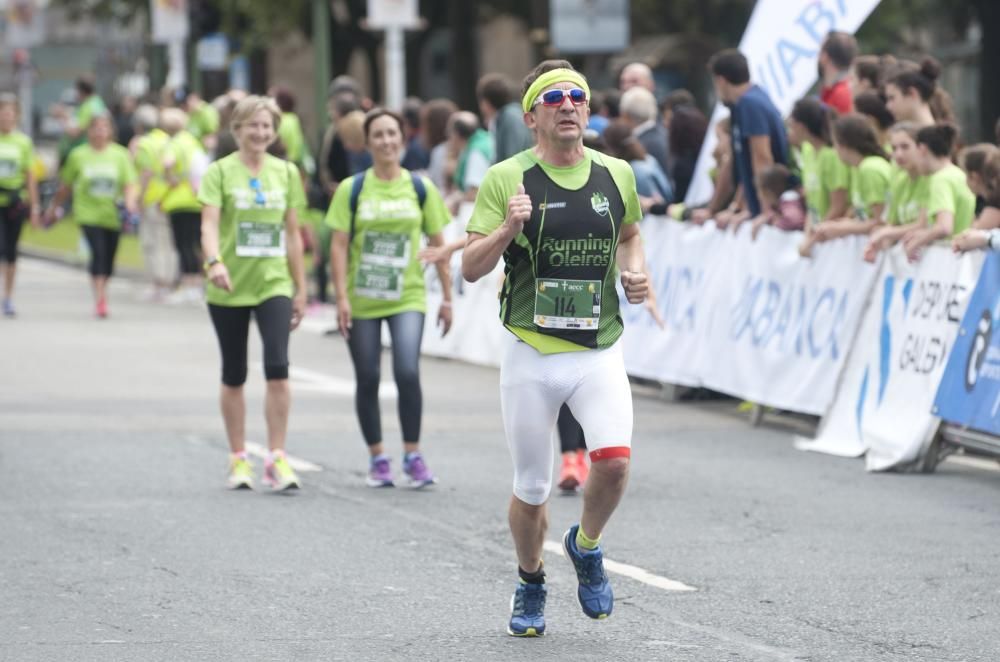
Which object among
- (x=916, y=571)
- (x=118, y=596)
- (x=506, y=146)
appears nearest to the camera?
(x=118, y=596)

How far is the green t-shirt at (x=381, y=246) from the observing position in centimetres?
1044

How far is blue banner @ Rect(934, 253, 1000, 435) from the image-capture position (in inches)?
418

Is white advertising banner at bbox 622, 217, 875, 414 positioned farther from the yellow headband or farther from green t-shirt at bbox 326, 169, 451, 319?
the yellow headband

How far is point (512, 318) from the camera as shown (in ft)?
23.1

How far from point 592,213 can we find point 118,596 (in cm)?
223

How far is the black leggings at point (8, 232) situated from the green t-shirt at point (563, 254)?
14.2 meters

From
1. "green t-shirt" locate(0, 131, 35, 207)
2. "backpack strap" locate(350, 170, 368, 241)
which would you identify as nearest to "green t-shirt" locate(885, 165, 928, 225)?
"backpack strap" locate(350, 170, 368, 241)

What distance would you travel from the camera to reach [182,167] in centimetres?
2102

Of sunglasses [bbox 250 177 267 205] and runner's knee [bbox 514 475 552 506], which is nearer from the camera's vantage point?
runner's knee [bbox 514 475 552 506]

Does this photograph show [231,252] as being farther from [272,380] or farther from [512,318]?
[512,318]

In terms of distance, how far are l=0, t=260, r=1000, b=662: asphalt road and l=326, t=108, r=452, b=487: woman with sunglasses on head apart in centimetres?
41

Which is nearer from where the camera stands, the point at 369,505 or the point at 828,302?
the point at 369,505

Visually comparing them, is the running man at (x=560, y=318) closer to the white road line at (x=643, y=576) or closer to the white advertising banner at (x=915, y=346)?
the white road line at (x=643, y=576)

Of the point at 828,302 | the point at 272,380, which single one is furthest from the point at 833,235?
the point at 272,380
